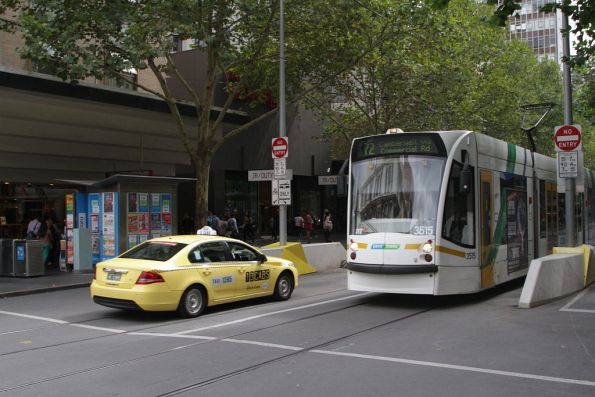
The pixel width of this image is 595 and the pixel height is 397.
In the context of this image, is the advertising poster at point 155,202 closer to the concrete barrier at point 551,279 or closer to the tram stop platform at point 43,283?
the tram stop platform at point 43,283

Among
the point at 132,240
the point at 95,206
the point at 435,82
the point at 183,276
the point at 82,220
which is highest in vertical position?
the point at 435,82

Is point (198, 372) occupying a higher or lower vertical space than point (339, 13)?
lower

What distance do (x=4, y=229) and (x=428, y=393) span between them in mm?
22106

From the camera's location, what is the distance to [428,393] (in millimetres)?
5754

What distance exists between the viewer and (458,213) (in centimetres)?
1074

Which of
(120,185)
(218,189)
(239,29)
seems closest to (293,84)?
(239,29)

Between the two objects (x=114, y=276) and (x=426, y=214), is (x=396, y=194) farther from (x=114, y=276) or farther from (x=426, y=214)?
(x=114, y=276)

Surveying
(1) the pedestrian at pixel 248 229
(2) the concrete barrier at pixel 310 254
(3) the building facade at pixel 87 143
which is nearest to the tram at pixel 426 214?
(2) the concrete barrier at pixel 310 254

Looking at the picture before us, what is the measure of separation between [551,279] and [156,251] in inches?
290

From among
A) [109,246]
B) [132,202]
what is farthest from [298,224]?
[109,246]

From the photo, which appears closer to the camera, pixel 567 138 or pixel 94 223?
pixel 567 138

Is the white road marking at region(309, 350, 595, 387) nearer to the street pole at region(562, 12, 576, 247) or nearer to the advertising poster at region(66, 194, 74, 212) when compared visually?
the street pole at region(562, 12, 576, 247)

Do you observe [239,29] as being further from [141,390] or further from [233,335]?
[141,390]

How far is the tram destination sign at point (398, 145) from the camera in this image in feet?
35.3
